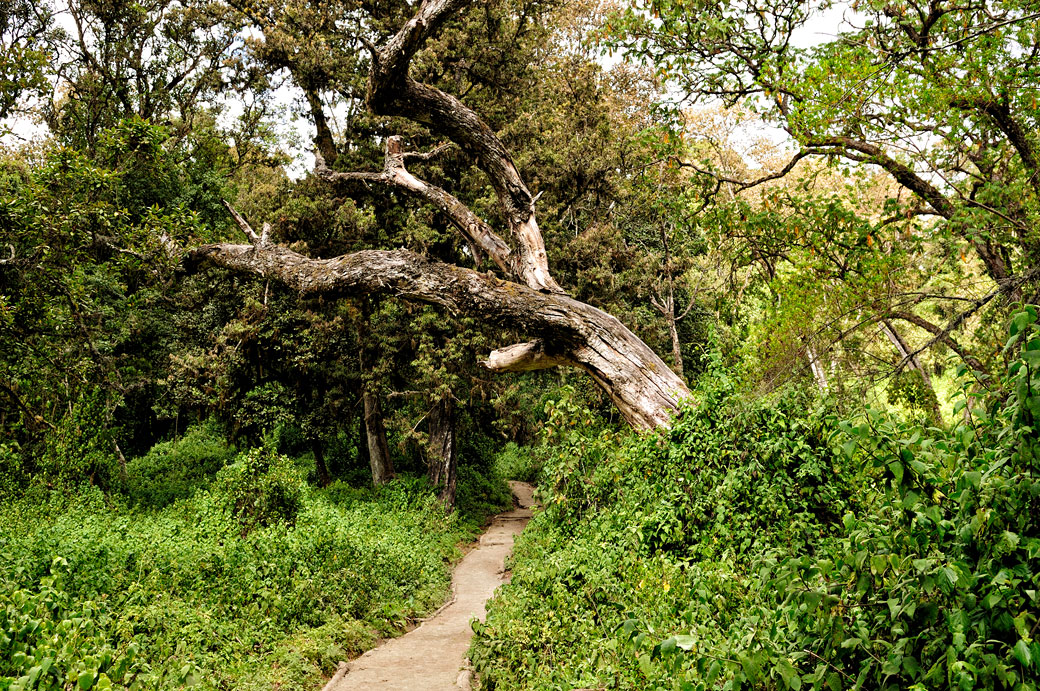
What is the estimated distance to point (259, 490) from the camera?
413 inches

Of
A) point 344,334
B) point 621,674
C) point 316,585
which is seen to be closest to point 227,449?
point 344,334

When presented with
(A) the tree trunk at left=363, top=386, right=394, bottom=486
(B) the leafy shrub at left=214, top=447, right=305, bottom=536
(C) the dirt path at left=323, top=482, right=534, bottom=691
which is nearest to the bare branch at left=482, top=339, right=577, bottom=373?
(C) the dirt path at left=323, top=482, right=534, bottom=691

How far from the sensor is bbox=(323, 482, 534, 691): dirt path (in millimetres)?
6805

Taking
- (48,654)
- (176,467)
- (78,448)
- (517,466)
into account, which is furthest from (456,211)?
(517,466)

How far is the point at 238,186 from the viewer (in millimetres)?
16344

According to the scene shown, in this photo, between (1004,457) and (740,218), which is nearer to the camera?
(1004,457)

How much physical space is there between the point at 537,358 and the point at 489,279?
44.7 inches

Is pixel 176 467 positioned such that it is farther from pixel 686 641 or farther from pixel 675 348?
pixel 686 641

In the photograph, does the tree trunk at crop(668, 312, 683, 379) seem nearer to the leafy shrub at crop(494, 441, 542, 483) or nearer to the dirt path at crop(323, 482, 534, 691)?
the dirt path at crop(323, 482, 534, 691)

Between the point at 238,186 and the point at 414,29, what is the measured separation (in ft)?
35.5

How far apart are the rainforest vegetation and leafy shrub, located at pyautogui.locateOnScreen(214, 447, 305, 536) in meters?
0.05

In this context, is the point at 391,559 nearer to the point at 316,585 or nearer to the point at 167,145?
the point at 316,585

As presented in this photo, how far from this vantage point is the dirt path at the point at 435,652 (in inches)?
268

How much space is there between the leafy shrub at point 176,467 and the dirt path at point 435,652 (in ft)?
20.5
